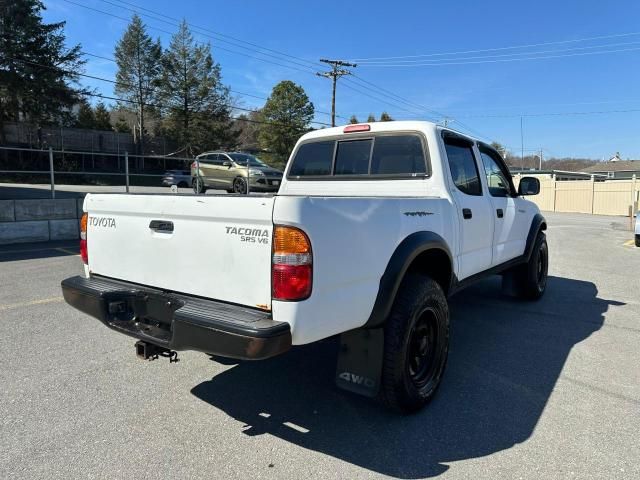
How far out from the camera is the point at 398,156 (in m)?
4.27

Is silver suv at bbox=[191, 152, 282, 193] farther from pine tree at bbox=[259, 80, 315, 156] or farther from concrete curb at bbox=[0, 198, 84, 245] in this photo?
pine tree at bbox=[259, 80, 315, 156]

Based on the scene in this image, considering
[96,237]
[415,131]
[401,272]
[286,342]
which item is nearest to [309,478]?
[286,342]

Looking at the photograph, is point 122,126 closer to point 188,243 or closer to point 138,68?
point 138,68

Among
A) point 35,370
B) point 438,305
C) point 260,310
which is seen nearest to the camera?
point 260,310

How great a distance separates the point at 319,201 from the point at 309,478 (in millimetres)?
1467

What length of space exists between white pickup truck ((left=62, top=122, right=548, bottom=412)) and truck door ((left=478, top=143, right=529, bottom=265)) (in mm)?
583

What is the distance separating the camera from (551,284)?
7.62 meters

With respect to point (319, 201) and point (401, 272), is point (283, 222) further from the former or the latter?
point (401, 272)

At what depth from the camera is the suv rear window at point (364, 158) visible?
4.17 m

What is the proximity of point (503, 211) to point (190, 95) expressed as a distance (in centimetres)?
4569

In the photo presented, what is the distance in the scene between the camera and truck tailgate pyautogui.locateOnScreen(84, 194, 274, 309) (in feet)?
8.09

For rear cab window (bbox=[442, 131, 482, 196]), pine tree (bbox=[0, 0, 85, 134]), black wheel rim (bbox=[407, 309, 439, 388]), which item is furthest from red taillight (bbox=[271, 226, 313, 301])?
pine tree (bbox=[0, 0, 85, 134])

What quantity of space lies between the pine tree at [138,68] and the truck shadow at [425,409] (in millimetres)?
46440

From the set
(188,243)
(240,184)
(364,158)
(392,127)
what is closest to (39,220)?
(240,184)
